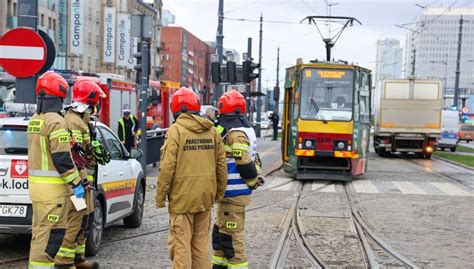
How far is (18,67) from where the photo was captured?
8.50 metres

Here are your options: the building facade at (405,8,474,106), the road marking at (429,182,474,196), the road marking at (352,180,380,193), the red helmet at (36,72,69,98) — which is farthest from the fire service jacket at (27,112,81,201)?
the building facade at (405,8,474,106)

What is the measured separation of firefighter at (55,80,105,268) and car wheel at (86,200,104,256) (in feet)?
2.07

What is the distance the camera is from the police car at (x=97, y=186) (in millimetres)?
7125

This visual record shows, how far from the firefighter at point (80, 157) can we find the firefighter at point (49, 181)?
0.51 metres

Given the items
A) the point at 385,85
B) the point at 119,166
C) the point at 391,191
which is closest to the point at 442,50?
the point at 385,85

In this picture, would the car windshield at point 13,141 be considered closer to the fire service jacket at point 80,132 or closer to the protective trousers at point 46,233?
the fire service jacket at point 80,132

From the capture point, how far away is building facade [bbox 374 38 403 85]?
228 feet

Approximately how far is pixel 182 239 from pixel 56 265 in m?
1.74

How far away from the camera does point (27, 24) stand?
895 centimetres

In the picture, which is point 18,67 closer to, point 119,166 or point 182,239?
point 119,166

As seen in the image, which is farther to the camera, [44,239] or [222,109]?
[222,109]

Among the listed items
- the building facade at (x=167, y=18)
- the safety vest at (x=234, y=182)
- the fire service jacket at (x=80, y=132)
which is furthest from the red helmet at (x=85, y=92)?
the building facade at (x=167, y=18)

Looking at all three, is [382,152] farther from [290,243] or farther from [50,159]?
[50,159]

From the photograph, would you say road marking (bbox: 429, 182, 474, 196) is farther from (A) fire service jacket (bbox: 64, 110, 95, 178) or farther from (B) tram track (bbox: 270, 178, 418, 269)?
(A) fire service jacket (bbox: 64, 110, 95, 178)
